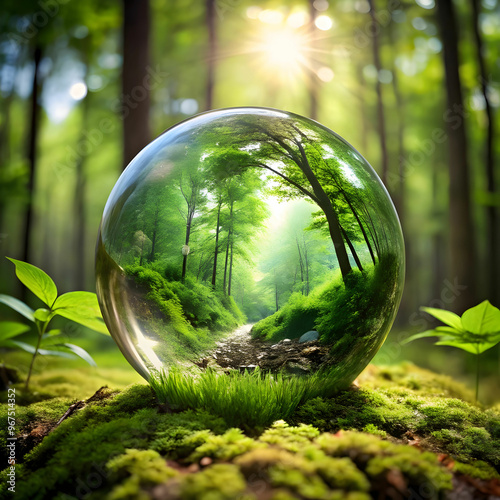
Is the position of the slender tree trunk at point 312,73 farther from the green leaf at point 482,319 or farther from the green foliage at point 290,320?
the green foliage at point 290,320

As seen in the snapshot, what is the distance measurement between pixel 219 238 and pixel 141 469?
4.31 feet

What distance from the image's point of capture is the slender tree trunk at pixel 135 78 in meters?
6.52

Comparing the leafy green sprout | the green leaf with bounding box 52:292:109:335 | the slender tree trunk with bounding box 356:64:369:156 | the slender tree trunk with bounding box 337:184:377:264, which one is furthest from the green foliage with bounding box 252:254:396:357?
the slender tree trunk with bounding box 356:64:369:156

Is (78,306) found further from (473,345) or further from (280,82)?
(280,82)

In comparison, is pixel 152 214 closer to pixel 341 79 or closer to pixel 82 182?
pixel 341 79

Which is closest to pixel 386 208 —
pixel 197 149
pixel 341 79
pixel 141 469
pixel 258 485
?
pixel 197 149

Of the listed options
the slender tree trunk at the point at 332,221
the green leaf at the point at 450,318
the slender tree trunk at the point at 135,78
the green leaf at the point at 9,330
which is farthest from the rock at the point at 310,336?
the slender tree trunk at the point at 135,78

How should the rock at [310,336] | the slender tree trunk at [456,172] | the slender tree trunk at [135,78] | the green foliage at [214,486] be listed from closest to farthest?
1. the green foliage at [214,486]
2. the rock at [310,336]
3. the slender tree trunk at [135,78]
4. the slender tree trunk at [456,172]

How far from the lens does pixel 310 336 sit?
2.64m

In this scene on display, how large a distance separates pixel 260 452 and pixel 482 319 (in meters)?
2.38

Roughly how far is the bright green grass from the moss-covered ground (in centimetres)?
7

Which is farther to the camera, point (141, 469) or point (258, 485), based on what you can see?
point (141, 469)

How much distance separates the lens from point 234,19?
11.1 m

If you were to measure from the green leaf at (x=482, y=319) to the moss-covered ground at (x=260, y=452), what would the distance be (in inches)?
25.9
